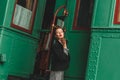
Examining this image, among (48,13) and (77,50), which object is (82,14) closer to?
(77,50)

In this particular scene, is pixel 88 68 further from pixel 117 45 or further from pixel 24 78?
pixel 24 78

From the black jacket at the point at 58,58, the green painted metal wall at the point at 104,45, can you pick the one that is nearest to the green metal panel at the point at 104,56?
the green painted metal wall at the point at 104,45

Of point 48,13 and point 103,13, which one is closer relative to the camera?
point 103,13

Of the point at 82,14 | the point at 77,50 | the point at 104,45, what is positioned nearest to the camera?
the point at 104,45

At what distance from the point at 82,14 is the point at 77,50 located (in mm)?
917

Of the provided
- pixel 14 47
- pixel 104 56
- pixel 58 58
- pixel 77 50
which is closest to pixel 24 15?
pixel 14 47

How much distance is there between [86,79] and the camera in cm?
771

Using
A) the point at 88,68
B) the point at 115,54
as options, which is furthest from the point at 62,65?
the point at 115,54

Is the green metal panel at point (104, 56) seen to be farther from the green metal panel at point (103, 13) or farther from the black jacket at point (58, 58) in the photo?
the black jacket at point (58, 58)

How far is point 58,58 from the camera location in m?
7.57

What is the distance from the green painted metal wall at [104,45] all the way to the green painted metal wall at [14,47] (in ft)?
6.17

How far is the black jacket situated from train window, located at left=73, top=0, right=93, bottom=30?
4.61 ft

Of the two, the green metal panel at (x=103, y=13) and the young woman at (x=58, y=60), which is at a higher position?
the green metal panel at (x=103, y=13)

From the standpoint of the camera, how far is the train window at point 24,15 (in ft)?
28.8
